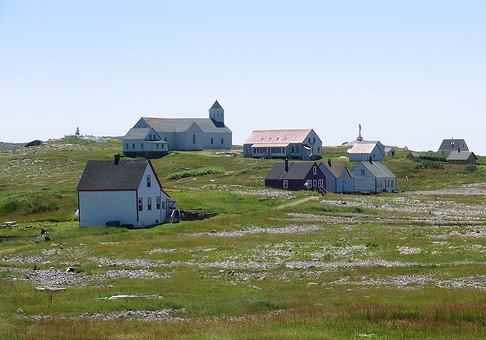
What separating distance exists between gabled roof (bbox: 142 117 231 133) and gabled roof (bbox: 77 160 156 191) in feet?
294

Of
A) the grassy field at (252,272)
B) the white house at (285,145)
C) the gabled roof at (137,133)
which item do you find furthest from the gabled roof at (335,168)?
the gabled roof at (137,133)

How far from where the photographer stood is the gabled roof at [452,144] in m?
188

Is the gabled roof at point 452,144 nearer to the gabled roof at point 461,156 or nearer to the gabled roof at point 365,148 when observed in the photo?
the gabled roof at point 461,156

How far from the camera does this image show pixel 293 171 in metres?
106

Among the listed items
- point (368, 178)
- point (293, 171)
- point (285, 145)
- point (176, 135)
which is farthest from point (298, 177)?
point (176, 135)

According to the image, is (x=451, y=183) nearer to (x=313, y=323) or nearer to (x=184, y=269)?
(x=184, y=269)

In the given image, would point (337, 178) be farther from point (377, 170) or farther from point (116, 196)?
point (116, 196)

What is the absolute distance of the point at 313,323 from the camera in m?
27.0

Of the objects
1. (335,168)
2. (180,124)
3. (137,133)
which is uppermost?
(180,124)

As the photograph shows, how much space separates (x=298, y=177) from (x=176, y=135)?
6114 cm

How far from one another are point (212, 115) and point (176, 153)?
24000 mm

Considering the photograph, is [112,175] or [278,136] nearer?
[112,175]

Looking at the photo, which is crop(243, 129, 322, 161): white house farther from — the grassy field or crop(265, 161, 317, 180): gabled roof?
the grassy field

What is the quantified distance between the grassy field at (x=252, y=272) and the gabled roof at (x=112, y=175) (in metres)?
4.19
